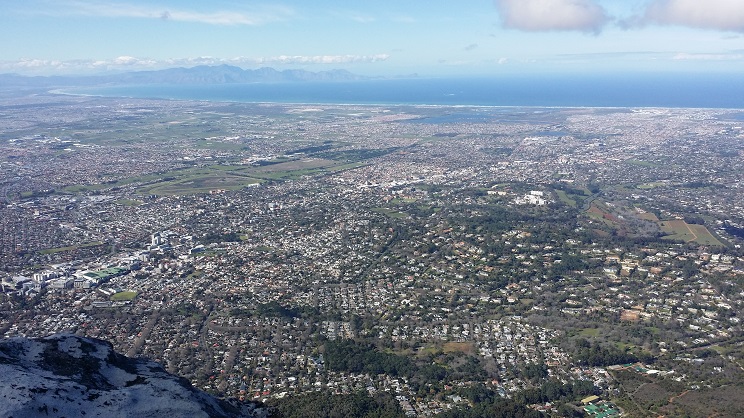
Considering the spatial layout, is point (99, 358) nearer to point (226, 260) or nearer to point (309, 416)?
point (309, 416)

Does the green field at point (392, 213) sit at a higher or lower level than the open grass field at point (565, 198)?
lower

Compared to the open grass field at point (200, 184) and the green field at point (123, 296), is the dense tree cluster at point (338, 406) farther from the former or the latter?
the open grass field at point (200, 184)

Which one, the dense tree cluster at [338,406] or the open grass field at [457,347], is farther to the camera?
the open grass field at [457,347]

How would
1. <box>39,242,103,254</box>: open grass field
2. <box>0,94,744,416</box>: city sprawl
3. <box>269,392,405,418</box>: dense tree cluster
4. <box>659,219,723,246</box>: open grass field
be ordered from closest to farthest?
<box>269,392,405,418</box>: dense tree cluster < <box>0,94,744,416</box>: city sprawl < <box>39,242,103,254</box>: open grass field < <box>659,219,723,246</box>: open grass field

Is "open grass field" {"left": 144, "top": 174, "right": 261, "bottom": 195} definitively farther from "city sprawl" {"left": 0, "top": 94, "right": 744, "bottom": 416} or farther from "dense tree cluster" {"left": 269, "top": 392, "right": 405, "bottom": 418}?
"dense tree cluster" {"left": 269, "top": 392, "right": 405, "bottom": 418}

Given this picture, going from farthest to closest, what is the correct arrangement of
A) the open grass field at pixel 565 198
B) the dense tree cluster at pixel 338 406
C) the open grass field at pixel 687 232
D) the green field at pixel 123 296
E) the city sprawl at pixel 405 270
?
the open grass field at pixel 565 198 < the open grass field at pixel 687 232 < the green field at pixel 123 296 < the city sprawl at pixel 405 270 < the dense tree cluster at pixel 338 406

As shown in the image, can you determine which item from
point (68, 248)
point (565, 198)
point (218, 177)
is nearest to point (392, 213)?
point (565, 198)

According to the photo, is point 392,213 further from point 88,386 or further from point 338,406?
point 88,386

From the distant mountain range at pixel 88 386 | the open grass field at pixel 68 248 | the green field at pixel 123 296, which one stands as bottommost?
the green field at pixel 123 296

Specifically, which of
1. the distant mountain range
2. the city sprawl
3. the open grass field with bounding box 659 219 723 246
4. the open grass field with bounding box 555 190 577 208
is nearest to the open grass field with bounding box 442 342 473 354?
the city sprawl

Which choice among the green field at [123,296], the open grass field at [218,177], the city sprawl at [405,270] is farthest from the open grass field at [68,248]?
the open grass field at [218,177]
